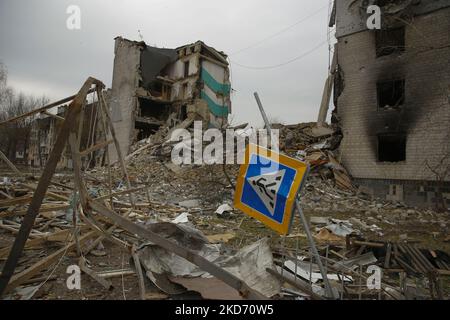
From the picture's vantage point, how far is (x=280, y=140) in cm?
1636

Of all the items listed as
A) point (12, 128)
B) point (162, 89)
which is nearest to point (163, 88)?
point (162, 89)

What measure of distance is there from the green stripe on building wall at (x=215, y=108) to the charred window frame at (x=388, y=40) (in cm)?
1517

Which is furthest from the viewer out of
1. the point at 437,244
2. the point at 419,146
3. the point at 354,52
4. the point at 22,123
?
the point at 22,123

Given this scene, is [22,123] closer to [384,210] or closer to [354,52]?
[354,52]

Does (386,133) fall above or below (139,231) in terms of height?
above

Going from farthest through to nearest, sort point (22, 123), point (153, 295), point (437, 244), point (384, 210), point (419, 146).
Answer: point (22, 123) → point (419, 146) → point (384, 210) → point (437, 244) → point (153, 295)

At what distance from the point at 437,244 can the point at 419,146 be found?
6.22 m

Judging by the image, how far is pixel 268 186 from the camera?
2393mm

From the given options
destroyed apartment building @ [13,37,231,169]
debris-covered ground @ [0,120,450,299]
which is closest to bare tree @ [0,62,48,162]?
destroyed apartment building @ [13,37,231,169]

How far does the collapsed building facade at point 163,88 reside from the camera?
2420 cm

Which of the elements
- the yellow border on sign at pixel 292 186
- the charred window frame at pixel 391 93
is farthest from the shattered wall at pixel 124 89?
the yellow border on sign at pixel 292 186

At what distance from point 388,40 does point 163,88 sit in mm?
18833
